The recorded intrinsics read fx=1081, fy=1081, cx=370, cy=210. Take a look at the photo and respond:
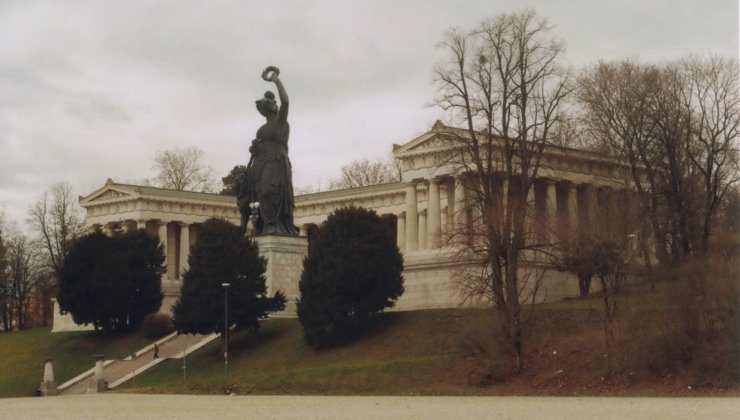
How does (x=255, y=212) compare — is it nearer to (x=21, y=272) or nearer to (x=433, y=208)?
(x=433, y=208)

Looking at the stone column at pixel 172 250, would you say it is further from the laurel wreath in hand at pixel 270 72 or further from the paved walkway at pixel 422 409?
the paved walkway at pixel 422 409

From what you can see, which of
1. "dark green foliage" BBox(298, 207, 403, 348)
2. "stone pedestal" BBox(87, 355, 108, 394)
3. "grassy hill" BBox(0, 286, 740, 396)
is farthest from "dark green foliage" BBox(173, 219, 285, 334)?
"stone pedestal" BBox(87, 355, 108, 394)

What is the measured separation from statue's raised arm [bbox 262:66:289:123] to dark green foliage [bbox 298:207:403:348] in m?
8.68

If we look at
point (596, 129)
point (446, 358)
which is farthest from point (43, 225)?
point (446, 358)

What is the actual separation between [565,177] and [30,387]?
3532 cm

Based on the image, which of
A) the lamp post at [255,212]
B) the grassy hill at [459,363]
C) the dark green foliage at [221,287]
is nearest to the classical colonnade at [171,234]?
the lamp post at [255,212]

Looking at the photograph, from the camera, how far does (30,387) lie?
2244 inches

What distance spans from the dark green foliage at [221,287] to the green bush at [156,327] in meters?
8.40

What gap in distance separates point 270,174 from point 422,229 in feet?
67.5

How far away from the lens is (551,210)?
59656 mm

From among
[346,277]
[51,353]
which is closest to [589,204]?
[346,277]

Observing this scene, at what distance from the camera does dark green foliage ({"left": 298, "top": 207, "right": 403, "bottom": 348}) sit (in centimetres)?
5356

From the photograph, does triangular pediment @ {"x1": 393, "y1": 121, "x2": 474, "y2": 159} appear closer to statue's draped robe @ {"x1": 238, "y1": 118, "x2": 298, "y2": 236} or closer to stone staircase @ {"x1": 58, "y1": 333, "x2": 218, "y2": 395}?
statue's draped robe @ {"x1": 238, "y1": 118, "x2": 298, "y2": 236}

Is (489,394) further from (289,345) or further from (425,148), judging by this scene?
(425,148)
